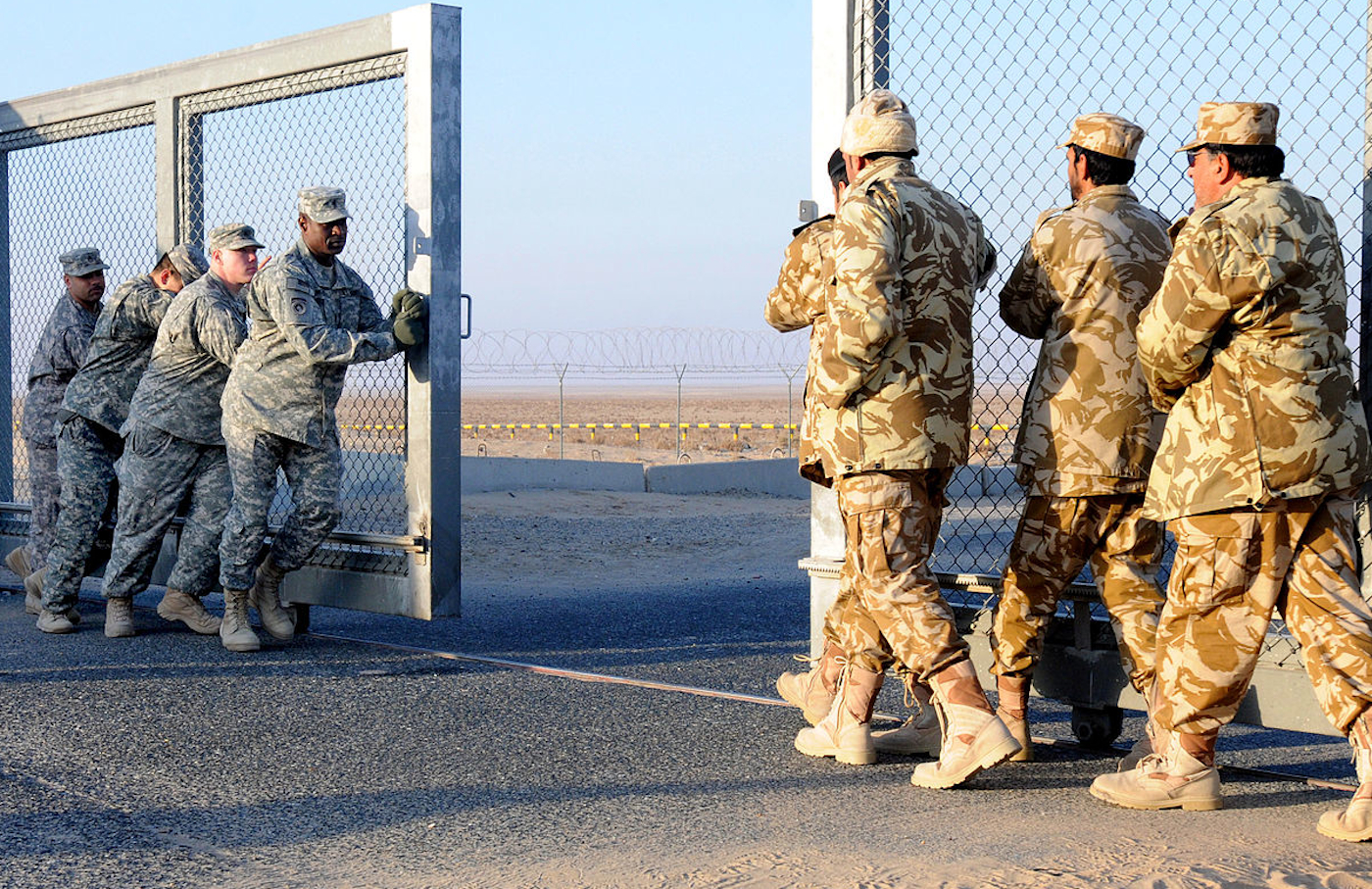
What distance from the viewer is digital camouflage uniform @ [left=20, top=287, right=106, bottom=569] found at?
298 inches

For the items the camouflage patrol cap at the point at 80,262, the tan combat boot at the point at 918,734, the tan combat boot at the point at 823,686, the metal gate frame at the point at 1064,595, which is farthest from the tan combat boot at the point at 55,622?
the tan combat boot at the point at 918,734

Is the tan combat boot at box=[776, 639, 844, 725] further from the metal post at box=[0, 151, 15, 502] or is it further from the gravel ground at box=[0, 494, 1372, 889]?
the metal post at box=[0, 151, 15, 502]

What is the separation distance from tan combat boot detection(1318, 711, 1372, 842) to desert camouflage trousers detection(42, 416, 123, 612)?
5763 millimetres

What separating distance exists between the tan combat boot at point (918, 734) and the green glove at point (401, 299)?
2.99 metres

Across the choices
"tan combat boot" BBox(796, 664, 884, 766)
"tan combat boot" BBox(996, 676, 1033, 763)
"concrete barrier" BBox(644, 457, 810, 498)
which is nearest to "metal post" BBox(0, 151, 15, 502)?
"tan combat boot" BBox(796, 664, 884, 766)

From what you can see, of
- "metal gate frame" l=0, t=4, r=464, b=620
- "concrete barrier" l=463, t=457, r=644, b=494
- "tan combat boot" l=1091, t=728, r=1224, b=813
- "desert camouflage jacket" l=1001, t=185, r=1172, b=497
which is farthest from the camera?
"concrete barrier" l=463, t=457, r=644, b=494

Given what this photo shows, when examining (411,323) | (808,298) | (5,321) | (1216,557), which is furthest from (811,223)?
(5,321)

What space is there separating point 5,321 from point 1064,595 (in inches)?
282

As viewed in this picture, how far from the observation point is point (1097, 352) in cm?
415

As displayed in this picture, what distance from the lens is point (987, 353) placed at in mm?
4844

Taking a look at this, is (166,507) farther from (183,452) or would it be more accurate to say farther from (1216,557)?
(1216,557)

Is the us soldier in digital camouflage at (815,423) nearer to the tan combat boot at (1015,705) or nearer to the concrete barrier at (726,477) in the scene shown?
the tan combat boot at (1015,705)

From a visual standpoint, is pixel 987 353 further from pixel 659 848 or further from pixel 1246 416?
pixel 659 848

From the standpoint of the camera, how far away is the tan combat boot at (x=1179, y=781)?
12.6 ft
